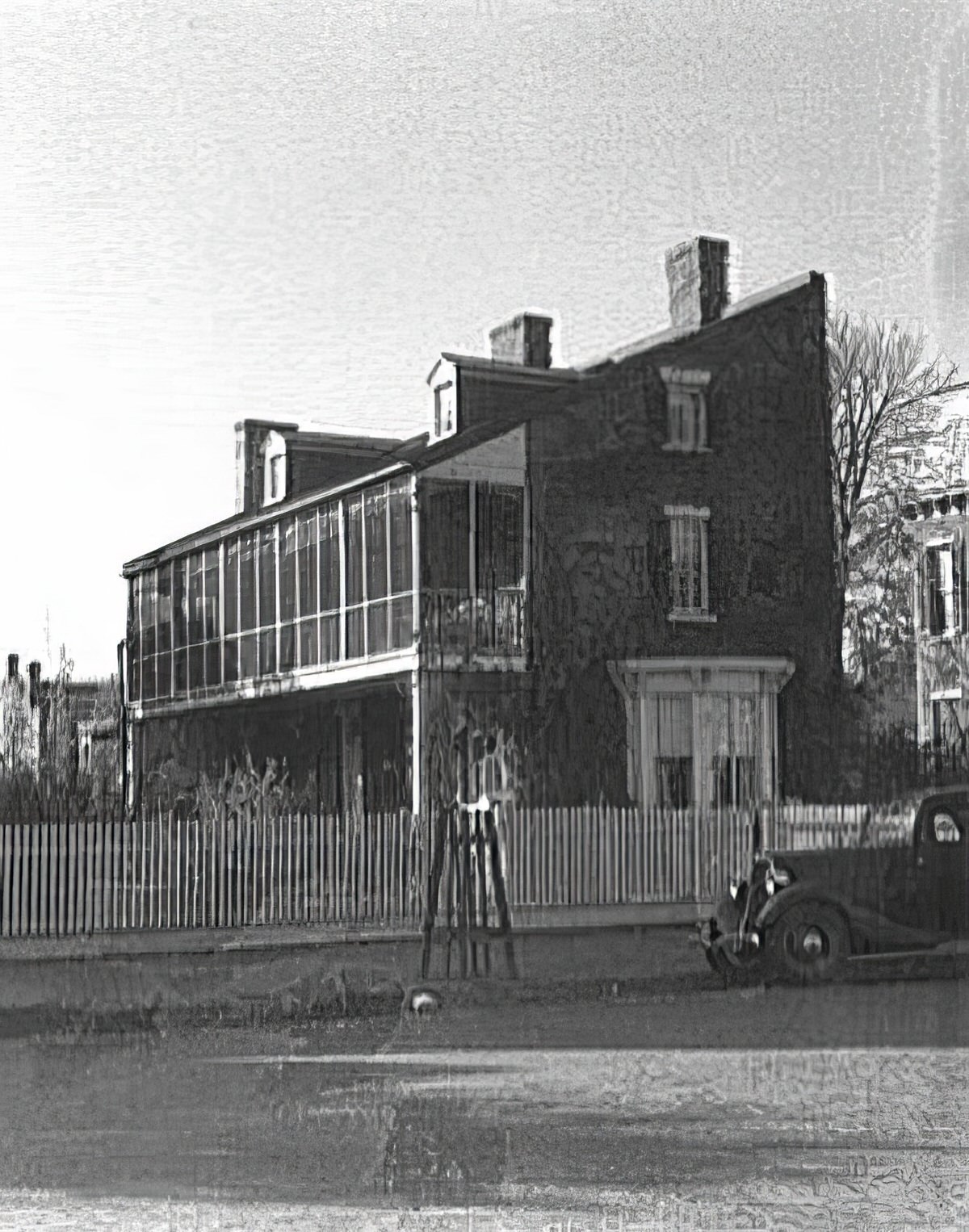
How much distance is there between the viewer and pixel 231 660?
3879 millimetres

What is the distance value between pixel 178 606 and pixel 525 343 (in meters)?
1.22

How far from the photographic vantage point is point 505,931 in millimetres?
4078

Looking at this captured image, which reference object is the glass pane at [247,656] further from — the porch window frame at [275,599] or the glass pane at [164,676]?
the glass pane at [164,676]

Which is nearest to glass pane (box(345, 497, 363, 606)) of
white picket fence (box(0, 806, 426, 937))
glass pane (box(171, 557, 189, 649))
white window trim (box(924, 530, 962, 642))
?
glass pane (box(171, 557, 189, 649))

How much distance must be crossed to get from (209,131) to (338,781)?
6.05 ft

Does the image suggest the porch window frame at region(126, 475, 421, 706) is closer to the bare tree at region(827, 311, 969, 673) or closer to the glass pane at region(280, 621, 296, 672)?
the glass pane at region(280, 621, 296, 672)

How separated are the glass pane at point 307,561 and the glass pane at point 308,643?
27mm

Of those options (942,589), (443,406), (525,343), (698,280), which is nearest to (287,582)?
(443,406)

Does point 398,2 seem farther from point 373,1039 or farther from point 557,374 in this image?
point 373,1039

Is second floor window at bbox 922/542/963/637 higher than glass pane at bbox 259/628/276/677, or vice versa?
second floor window at bbox 922/542/963/637

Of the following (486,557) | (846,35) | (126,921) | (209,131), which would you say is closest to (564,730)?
(486,557)

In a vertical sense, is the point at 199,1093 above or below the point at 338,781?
below

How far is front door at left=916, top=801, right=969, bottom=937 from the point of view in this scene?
4.48m

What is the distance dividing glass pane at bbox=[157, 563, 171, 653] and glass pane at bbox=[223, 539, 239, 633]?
17 cm
